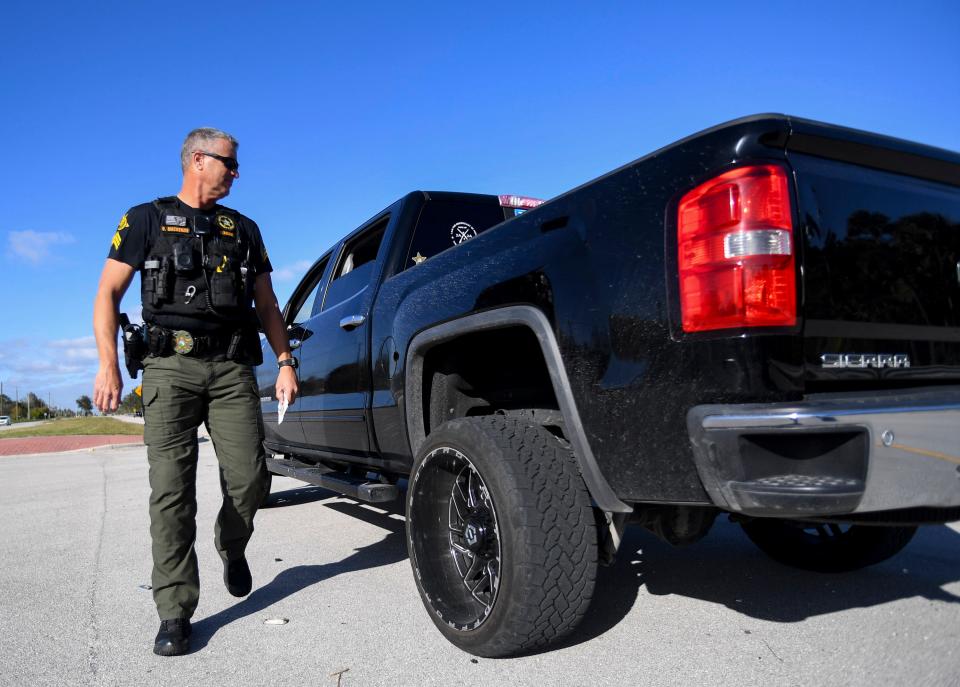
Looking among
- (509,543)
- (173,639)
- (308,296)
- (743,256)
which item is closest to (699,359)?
(743,256)

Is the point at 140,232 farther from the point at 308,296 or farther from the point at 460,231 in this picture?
the point at 308,296

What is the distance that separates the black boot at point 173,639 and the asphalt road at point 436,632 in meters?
0.04

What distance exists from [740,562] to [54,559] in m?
3.89

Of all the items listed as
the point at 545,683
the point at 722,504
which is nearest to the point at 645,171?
the point at 722,504

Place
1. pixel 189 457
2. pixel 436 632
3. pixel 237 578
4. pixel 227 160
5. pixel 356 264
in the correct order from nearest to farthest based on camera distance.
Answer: pixel 436 632 → pixel 189 457 → pixel 227 160 → pixel 237 578 → pixel 356 264

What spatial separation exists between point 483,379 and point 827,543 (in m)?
1.78

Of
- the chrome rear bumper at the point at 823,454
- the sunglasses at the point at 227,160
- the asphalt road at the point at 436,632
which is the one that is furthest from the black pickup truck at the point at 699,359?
the sunglasses at the point at 227,160

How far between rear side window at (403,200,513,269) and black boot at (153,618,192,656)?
1.90 m

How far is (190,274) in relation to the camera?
9.04 ft

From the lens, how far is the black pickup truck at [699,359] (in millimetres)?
1596

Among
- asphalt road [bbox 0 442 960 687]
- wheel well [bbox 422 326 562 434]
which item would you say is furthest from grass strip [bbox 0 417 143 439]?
wheel well [bbox 422 326 562 434]

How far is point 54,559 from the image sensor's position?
401cm

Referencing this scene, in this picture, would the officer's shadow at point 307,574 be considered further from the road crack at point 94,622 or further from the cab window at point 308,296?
the cab window at point 308,296

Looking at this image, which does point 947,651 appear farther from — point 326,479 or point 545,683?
point 326,479
